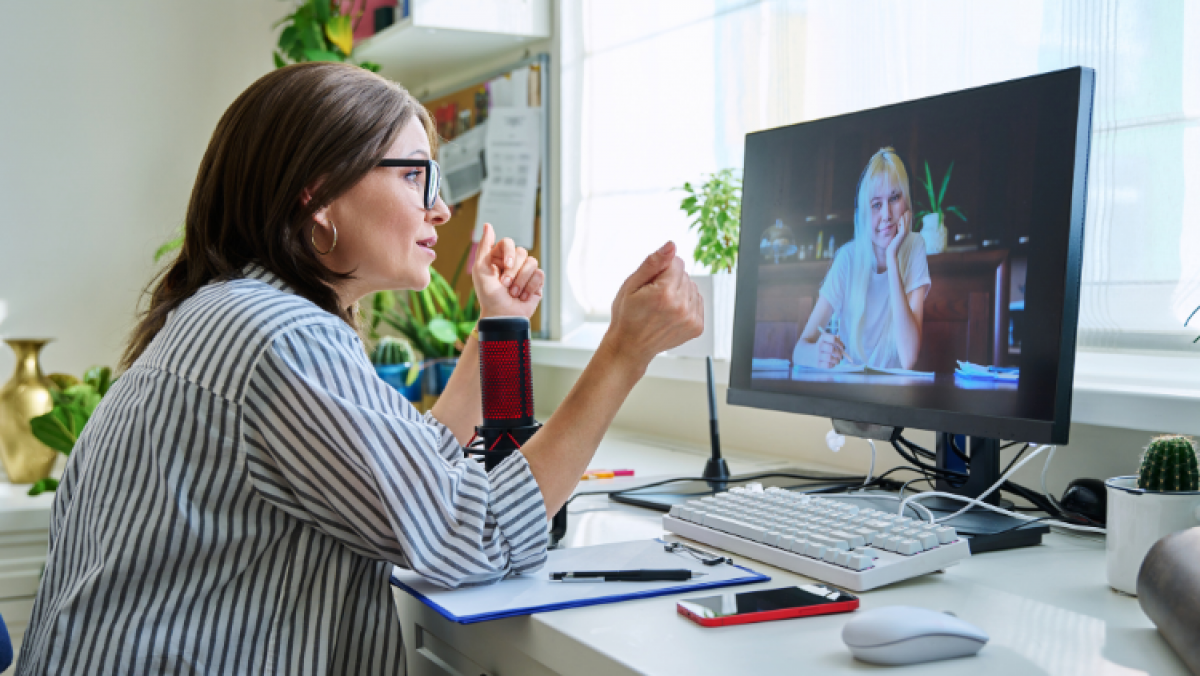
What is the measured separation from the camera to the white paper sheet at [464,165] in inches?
101

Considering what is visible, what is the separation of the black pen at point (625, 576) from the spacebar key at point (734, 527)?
0.36 ft

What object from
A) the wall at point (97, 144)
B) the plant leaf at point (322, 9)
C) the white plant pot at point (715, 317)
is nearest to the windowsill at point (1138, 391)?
the white plant pot at point (715, 317)

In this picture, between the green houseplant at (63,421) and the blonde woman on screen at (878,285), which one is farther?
the green houseplant at (63,421)

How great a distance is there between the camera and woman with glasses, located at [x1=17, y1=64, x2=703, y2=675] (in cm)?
79

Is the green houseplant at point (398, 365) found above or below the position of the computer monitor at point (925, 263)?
below

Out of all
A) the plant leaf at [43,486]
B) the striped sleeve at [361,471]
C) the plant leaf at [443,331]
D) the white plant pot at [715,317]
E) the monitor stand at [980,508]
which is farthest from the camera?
the plant leaf at [443,331]

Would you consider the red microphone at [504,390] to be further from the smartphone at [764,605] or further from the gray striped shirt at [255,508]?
the smartphone at [764,605]

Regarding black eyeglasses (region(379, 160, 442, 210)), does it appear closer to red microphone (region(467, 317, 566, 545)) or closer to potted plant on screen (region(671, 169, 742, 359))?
red microphone (region(467, 317, 566, 545))

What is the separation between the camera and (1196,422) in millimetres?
1023

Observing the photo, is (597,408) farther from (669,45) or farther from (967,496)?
(669,45)

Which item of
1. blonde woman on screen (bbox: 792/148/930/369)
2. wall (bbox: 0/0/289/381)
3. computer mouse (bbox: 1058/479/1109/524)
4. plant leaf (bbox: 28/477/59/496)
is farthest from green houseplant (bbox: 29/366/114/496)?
computer mouse (bbox: 1058/479/1109/524)

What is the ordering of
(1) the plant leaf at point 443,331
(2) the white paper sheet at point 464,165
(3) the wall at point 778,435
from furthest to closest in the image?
(2) the white paper sheet at point 464,165 → (1) the plant leaf at point 443,331 → (3) the wall at point 778,435

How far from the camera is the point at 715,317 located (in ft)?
5.74

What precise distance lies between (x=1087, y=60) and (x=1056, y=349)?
1.66ft
